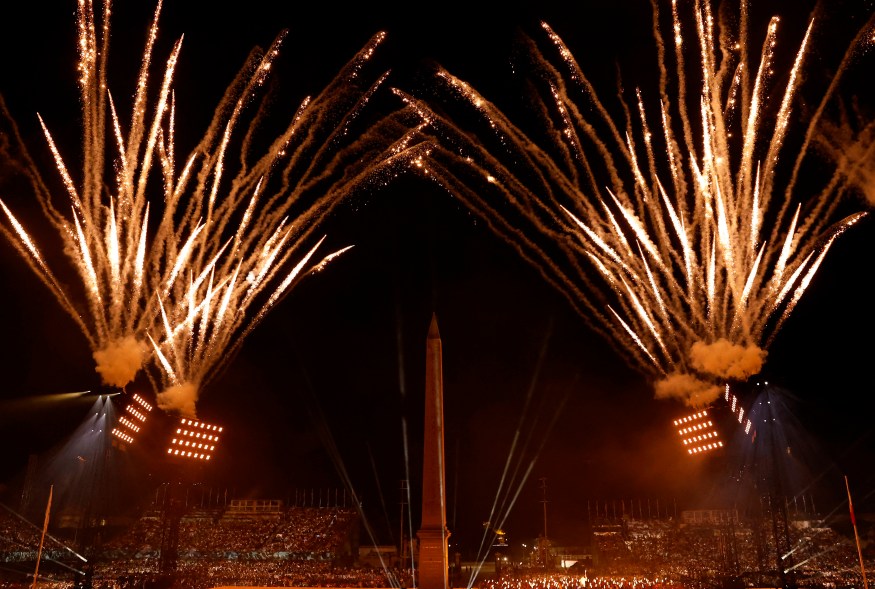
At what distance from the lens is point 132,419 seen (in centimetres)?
1958

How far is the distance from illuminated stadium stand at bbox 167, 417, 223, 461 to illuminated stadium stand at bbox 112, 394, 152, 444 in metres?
1.24

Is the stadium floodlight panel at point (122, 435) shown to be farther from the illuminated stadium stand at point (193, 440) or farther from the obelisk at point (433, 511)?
the obelisk at point (433, 511)

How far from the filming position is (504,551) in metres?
51.4

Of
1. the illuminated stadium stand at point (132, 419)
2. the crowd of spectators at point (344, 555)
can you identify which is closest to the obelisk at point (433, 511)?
the crowd of spectators at point (344, 555)

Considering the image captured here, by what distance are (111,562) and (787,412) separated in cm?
3536

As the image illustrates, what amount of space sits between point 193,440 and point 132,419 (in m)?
2.43

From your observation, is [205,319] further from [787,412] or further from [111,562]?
[787,412]

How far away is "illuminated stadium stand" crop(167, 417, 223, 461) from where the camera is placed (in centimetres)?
2117

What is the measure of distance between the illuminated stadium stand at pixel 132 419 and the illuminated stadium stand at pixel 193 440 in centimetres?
124

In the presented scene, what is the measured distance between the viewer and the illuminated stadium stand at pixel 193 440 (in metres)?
21.2

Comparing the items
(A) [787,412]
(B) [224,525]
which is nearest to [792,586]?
(A) [787,412]

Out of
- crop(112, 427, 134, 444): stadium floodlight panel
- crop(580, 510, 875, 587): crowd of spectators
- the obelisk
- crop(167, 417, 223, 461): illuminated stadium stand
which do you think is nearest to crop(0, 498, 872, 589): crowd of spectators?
crop(580, 510, 875, 587): crowd of spectators

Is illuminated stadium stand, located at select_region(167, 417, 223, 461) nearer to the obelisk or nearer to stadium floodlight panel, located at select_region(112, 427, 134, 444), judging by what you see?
stadium floodlight panel, located at select_region(112, 427, 134, 444)

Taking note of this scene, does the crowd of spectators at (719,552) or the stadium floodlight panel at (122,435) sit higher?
the stadium floodlight panel at (122,435)
